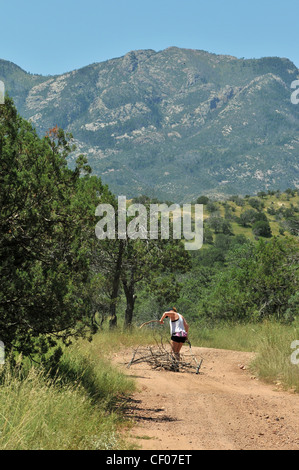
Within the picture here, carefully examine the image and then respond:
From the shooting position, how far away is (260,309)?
21.4 metres

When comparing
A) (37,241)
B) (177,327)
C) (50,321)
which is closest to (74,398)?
(50,321)

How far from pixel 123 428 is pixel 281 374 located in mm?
4617

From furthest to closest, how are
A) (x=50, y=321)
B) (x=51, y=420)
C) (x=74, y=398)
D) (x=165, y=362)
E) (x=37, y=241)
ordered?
(x=165, y=362)
(x=37, y=241)
(x=50, y=321)
(x=74, y=398)
(x=51, y=420)

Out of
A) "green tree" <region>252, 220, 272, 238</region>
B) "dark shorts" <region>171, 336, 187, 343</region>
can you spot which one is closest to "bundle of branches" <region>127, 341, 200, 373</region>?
"dark shorts" <region>171, 336, 187, 343</region>

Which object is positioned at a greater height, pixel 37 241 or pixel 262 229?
pixel 262 229

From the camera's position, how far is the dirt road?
602cm

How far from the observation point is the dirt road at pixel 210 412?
6023 millimetres

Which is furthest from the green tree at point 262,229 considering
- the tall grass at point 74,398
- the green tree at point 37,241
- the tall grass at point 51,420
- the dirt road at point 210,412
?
the tall grass at point 51,420

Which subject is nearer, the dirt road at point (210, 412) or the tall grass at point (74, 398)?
the tall grass at point (74, 398)

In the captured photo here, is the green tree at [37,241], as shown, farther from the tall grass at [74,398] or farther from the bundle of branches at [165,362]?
the bundle of branches at [165,362]

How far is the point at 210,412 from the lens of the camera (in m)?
7.53

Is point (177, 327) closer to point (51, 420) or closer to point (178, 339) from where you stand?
point (178, 339)

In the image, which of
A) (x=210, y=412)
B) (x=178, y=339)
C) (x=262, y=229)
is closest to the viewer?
(x=210, y=412)
